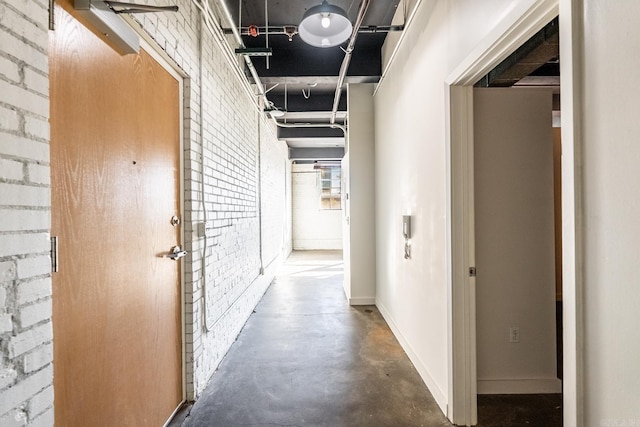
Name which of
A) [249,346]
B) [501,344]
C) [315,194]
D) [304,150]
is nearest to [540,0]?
[501,344]

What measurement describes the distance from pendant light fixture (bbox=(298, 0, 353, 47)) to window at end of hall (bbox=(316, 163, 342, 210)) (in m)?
8.53

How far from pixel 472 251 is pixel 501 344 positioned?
889mm

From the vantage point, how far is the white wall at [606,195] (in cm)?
93

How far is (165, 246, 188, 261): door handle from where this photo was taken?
2.08 m

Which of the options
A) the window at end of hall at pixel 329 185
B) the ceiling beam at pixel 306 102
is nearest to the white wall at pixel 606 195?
the ceiling beam at pixel 306 102

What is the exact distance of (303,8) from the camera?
3326 millimetres

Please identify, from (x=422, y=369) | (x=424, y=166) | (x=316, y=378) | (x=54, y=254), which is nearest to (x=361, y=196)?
(x=424, y=166)

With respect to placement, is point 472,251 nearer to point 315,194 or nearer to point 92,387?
point 92,387

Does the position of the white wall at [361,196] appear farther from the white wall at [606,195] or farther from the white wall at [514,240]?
the white wall at [606,195]

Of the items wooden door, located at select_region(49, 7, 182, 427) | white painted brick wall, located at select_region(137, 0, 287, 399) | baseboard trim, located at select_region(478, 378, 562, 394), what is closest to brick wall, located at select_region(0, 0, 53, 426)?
wooden door, located at select_region(49, 7, 182, 427)

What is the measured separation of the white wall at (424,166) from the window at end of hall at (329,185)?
7.29m

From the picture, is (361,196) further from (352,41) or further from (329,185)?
(329,185)

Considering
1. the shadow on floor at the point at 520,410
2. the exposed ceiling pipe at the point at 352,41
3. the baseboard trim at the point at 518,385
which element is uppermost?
the exposed ceiling pipe at the point at 352,41

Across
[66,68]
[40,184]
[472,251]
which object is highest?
[66,68]
